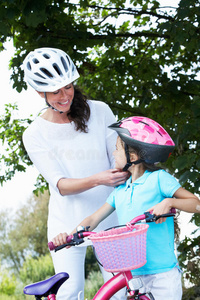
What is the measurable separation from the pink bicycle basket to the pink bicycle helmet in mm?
465

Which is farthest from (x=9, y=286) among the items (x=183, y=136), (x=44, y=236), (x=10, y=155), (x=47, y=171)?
(x=47, y=171)

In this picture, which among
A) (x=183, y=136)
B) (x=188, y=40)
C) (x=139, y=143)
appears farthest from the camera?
(x=188, y=40)

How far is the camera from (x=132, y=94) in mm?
6984

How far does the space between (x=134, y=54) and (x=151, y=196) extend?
5205 millimetres

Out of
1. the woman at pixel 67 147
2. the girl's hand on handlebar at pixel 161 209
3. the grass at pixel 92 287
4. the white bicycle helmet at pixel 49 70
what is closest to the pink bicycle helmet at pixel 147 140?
the girl's hand on handlebar at pixel 161 209

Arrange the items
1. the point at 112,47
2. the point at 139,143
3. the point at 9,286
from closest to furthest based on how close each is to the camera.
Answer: the point at 139,143 < the point at 112,47 < the point at 9,286

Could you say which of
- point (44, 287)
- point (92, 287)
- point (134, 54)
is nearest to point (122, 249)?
point (44, 287)

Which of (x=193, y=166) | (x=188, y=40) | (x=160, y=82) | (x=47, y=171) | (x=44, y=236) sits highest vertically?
(x=188, y=40)

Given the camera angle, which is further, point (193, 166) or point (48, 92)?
point (193, 166)

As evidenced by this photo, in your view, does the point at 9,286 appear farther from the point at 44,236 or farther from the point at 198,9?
the point at 198,9

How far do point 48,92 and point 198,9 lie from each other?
2925 millimetres

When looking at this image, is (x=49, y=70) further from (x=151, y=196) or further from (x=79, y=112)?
(x=151, y=196)

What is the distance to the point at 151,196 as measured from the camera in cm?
238

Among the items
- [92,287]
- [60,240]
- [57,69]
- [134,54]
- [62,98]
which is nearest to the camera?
[60,240]
